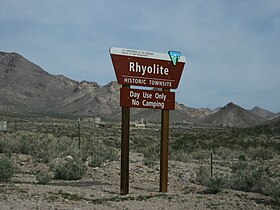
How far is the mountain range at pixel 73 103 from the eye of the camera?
499 ft

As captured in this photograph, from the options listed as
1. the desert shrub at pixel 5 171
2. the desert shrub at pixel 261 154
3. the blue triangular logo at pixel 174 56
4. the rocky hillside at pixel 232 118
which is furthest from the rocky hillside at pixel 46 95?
the blue triangular logo at pixel 174 56

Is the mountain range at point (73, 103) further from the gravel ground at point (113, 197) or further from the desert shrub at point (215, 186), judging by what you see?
the desert shrub at point (215, 186)

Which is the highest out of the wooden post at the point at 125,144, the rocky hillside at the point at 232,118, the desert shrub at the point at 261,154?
the rocky hillside at the point at 232,118

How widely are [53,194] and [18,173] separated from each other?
631cm

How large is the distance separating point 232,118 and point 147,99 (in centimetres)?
13997

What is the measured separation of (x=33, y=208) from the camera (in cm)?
1028

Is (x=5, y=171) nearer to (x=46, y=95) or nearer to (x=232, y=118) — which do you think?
(x=232, y=118)

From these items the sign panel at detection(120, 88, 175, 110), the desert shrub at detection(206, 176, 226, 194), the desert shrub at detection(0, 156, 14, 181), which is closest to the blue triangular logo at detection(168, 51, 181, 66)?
the sign panel at detection(120, 88, 175, 110)

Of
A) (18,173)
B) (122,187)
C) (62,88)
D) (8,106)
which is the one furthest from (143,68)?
(62,88)

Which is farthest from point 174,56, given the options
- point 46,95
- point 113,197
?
point 46,95

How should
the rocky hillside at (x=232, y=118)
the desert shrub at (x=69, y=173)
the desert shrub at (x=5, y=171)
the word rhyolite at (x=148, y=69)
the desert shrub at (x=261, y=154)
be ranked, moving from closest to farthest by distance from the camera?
the word rhyolite at (x=148, y=69) → the desert shrub at (x=5, y=171) → the desert shrub at (x=69, y=173) → the desert shrub at (x=261, y=154) → the rocky hillside at (x=232, y=118)

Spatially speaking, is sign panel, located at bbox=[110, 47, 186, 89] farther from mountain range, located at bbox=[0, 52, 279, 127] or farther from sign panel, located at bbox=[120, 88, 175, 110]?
mountain range, located at bbox=[0, 52, 279, 127]

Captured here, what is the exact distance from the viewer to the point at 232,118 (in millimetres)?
150500

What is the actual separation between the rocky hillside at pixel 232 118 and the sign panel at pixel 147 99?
132041 mm
